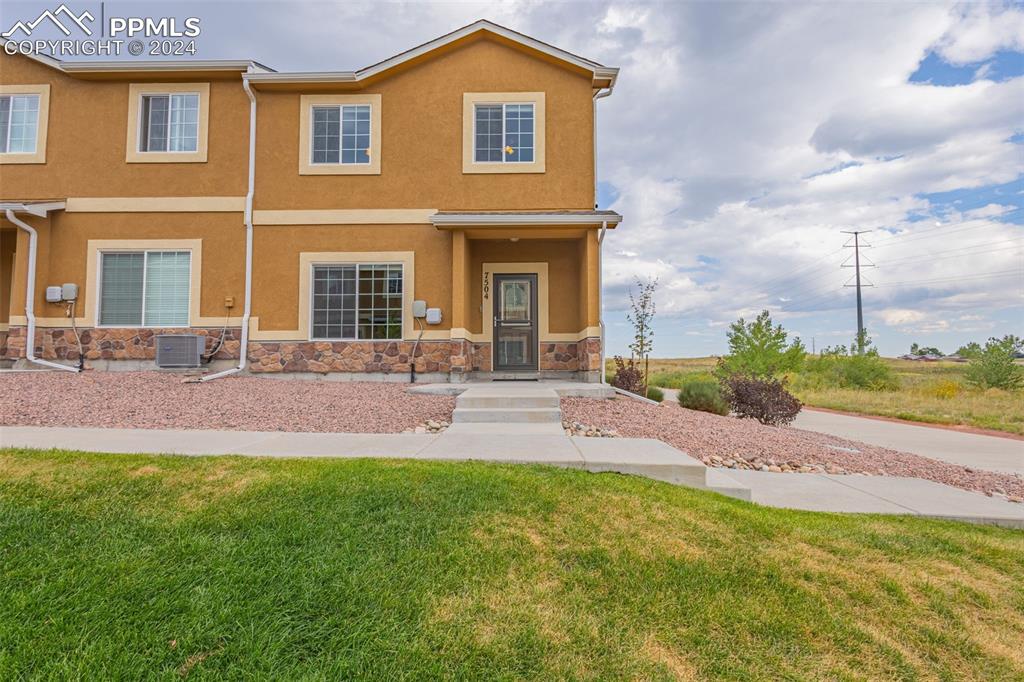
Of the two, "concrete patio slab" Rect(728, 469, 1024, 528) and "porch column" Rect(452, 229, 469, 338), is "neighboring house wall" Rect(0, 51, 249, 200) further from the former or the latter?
"concrete patio slab" Rect(728, 469, 1024, 528)

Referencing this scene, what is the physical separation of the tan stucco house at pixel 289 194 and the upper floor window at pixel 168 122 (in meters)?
0.04

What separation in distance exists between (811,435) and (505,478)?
732 centimetres

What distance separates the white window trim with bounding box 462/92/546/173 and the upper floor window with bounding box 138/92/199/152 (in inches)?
227

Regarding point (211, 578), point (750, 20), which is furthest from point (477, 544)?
point (750, 20)

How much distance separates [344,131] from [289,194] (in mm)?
1803

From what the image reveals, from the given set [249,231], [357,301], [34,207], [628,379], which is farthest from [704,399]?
[34,207]

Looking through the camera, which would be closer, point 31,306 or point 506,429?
point 506,429

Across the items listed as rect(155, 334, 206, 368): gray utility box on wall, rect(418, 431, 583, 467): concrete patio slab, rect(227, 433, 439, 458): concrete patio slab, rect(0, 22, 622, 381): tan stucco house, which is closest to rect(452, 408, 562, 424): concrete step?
rect(418, 431, 583, 467): concrete patio slab

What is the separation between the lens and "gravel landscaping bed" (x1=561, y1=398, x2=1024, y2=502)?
648 cm

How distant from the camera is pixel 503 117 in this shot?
11.2 meters

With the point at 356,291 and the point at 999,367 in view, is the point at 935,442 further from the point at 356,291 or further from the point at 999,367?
the point at 999,367

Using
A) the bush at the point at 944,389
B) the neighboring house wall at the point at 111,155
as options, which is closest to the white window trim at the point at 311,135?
→ the neighboring house wall at the point at 111,155

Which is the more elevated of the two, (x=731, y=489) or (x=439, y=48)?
(x=439, y=48)

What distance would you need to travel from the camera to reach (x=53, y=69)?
445 inches
